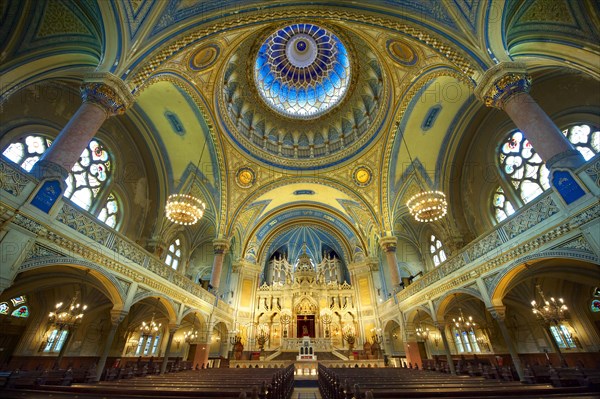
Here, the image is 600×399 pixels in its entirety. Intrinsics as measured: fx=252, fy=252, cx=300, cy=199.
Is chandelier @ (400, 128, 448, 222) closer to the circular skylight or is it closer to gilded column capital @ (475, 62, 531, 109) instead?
gilded column capital @ (475, 62, 531, 109)

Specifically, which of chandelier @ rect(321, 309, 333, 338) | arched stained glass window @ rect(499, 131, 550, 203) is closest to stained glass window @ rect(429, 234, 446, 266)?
arched stained glass window @ rect(499, 131, 550, 203)

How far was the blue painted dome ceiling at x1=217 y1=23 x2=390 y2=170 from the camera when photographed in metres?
16.8

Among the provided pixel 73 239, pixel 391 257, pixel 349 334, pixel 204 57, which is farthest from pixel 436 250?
pixel 73 239

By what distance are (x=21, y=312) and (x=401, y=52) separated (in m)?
21.5

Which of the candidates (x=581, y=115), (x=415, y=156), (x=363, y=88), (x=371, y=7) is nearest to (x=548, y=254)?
(x=581, y=115)

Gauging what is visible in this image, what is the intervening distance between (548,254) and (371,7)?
31.8 feet

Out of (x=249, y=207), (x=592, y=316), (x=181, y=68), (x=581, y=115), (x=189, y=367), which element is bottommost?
(x=189, y=367)

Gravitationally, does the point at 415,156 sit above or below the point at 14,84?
above

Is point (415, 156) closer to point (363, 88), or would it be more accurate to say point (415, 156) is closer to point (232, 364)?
point (363, 88)

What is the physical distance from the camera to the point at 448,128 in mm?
14859

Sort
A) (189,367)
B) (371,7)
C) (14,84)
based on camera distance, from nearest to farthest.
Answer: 1. (14,84)
2. (371,7)
3. (189,367)

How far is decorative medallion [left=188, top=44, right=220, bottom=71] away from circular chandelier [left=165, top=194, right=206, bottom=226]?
6.86 metres

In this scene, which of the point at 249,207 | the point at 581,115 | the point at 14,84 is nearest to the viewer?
the point at 14,84

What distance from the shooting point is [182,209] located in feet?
36.2
